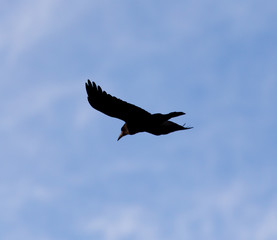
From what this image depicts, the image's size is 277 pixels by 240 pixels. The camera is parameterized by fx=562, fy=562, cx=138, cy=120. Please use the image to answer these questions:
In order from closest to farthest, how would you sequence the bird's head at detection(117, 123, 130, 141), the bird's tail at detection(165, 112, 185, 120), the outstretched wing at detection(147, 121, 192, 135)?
the bird's tail at detection(165, 112, 185, 120) → the outstretched wing at detection(147, 121, 192, 135) → the bird's head at detection(117, 123, 130, 141)

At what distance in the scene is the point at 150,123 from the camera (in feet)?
54.5

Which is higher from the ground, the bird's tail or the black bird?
the black bird

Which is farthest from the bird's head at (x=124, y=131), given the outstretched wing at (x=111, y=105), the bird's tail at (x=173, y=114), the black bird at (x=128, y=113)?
the bird's tail at (x=173, y=114)

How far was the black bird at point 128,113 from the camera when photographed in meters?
16.4

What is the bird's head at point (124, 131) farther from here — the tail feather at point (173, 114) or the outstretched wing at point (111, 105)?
the tail feather at point (173, 114)

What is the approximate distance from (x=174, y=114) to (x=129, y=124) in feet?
6.33

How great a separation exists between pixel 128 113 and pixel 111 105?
1.85 ft

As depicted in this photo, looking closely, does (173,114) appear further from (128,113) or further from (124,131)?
(124,131)

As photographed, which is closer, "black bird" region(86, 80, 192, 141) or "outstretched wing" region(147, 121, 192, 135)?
"black bird" region(86, 80, 192, 141)

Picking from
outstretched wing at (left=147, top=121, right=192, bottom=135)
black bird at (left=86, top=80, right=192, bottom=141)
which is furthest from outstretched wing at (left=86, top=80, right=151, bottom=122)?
outstretched wing at (left=147, top=121, right=192, bottom=135)

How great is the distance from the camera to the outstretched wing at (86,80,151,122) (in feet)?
53.9

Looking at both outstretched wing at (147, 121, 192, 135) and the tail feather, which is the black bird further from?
the tail feather

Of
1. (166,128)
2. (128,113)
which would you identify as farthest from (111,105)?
(166,128)

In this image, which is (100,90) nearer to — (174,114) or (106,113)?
(106,113)
